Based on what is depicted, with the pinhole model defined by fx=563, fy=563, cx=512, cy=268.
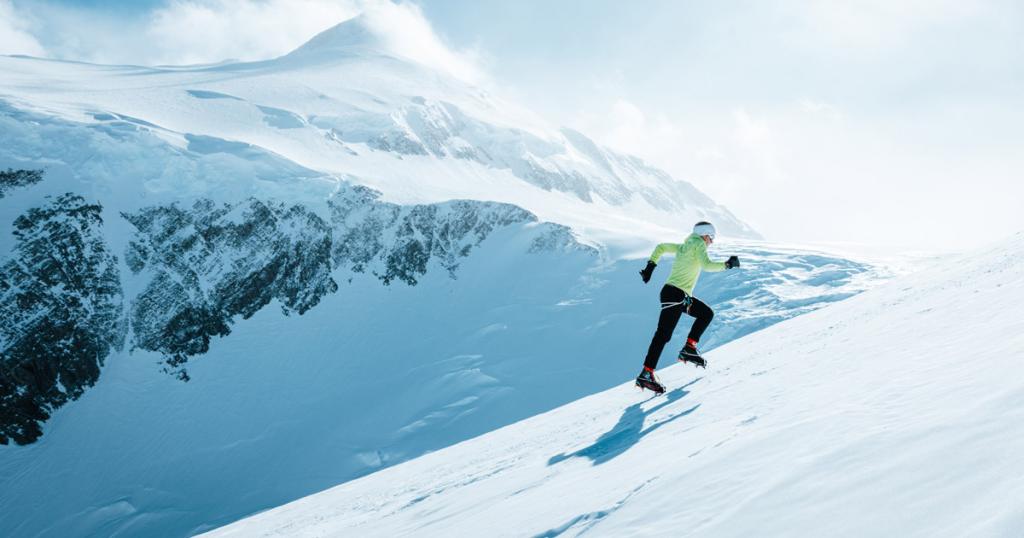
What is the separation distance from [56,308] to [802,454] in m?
60.1

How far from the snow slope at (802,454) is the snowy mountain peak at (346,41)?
124676mm

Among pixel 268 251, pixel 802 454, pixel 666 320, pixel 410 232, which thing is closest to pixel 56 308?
pixel 268 251

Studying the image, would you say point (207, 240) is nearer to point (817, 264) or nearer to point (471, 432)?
point (471, 432)

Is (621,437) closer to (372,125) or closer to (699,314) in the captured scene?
(699,314)

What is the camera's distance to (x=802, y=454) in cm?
271

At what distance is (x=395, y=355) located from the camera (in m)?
47.7

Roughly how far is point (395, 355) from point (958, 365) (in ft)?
152

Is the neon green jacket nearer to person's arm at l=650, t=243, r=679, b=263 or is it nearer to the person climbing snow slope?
the person climbing snow slope

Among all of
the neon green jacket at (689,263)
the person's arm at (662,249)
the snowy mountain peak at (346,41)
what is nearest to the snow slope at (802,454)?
the neon green jacket at (689,263)

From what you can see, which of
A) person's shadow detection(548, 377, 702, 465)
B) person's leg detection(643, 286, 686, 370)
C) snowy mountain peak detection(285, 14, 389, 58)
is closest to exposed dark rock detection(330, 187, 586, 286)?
person's leg detection(643, 286, 686, 370)

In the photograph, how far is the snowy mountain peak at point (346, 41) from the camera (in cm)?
12112

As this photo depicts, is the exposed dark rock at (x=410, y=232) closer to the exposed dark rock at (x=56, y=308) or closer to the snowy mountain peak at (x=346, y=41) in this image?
the exposed dark rock at (x=56, y=308)

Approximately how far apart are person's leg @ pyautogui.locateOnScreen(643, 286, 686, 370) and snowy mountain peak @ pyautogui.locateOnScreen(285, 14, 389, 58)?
12307 centimetres

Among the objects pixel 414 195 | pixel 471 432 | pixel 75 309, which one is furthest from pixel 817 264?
pixel 75 309
